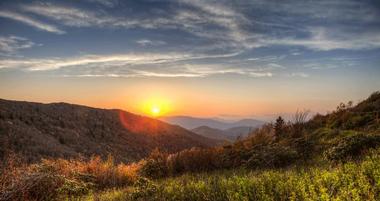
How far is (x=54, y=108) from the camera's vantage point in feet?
181

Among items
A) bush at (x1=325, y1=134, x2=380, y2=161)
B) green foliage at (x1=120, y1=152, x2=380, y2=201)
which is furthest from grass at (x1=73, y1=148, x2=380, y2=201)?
bush at (x1=325, y1=134, x2=380, y2=161)

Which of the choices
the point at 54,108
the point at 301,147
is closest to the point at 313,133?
the point at 301,147

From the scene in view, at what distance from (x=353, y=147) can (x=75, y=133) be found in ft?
147

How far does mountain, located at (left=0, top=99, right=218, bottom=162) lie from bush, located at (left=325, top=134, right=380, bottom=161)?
2302 centimetres

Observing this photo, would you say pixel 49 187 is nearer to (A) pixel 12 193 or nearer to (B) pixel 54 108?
(A) pixel 12 193

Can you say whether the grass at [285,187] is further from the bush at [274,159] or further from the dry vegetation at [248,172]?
the bush at [274,159]

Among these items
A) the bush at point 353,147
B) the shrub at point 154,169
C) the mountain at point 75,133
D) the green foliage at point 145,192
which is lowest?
the mountain at point 75,133

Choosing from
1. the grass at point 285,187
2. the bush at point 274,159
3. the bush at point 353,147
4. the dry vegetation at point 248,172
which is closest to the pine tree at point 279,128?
the dry vegetation at point 248,172

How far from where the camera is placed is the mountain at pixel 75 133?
36.2 metres

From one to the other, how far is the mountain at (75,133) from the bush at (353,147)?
2302 cm

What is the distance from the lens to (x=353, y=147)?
8938 millimetres

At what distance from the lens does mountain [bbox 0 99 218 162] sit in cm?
3616

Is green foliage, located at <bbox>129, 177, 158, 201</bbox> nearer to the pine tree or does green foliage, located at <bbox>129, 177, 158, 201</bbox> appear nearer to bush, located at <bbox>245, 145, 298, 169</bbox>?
bush, located at <bbox>245, 145, 298, 169</bbox>

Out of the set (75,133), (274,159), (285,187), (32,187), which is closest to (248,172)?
(274,159)
